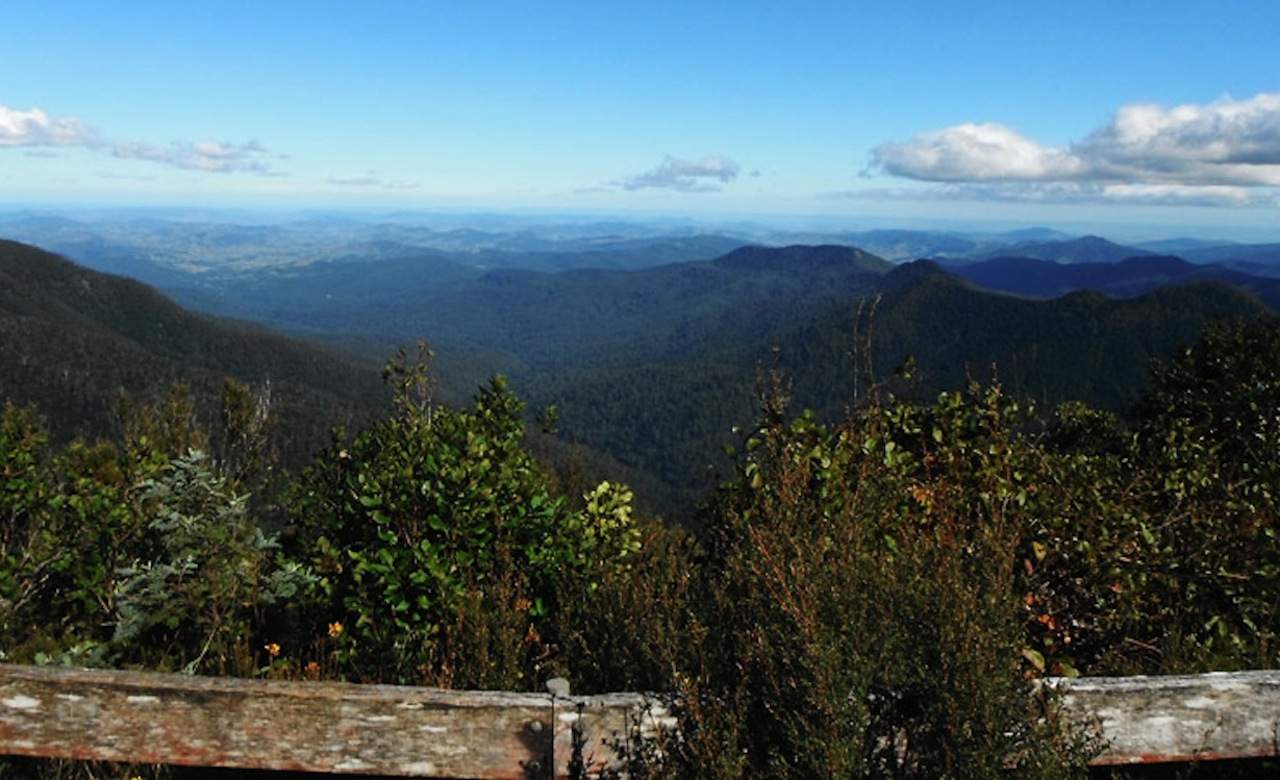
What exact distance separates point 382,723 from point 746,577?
64.3 inches

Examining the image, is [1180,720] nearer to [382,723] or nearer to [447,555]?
[382,723]

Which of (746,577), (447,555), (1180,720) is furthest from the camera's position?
(447,555)

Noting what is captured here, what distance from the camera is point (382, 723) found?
2969 mm

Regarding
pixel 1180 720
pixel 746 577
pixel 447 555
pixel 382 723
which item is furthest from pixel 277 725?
pixel 1180 720

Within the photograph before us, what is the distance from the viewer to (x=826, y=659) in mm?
2713

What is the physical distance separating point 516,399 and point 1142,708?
4909 mm

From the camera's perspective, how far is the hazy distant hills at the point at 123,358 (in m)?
117

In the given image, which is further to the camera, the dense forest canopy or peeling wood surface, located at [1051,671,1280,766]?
peeling wood surface, located at [1051,671,1280,766]

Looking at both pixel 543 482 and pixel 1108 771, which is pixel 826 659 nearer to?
pixel 1108 771

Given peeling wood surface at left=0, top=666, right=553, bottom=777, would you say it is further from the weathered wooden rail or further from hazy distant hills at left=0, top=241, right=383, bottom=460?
hazy distant hills at left=0, top=241, right=383, bottom=460

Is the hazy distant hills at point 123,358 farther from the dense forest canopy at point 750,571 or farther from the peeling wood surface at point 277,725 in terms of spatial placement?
the peeling wood surface at point 277,725

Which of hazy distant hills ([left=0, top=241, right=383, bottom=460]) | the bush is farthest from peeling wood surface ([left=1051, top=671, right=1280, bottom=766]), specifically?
hazy distant hills ([left=0, top=241, right=383, bottom=460])

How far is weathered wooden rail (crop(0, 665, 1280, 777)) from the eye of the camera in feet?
9.75

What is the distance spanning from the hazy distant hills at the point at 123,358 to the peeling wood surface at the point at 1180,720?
299 ft
